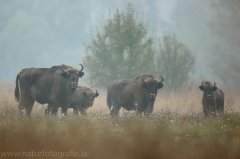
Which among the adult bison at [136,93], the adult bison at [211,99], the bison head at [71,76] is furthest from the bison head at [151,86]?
the bison head at [71,76]

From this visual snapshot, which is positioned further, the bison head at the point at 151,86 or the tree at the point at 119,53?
the tree at the point at 119,53

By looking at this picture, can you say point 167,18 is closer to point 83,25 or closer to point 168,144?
point 83,25

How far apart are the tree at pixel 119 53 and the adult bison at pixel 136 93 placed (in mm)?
9653

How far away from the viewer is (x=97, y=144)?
931 centimetres

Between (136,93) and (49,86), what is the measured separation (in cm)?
346

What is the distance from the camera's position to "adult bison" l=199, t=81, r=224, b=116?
17.2 meters

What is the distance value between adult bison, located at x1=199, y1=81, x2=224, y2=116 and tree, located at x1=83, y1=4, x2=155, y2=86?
11479mm

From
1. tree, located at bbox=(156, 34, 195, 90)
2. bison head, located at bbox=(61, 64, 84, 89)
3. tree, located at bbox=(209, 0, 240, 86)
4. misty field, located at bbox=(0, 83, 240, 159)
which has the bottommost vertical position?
misty field, located at bbox=(0, 83, 240, 159)

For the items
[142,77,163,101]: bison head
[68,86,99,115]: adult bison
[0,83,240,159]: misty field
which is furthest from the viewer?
[68,86,99,115]: adult bison

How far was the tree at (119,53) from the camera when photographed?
29312 mm

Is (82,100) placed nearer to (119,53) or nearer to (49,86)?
(49,86)

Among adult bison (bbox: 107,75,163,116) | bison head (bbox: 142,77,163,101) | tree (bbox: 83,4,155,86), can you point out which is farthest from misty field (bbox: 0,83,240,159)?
tree (bbox: 83,4,155,86)

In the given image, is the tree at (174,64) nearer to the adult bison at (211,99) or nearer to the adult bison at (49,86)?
the adult bison at (211,99)

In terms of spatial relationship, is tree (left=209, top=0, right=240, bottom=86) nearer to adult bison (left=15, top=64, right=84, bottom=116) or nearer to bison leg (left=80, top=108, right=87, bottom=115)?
bison leg (left=80, top=108, right=87, bottom=115)
